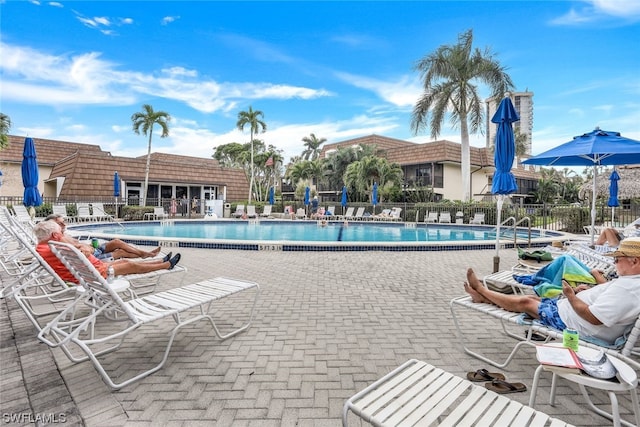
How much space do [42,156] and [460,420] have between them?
35.7 meters

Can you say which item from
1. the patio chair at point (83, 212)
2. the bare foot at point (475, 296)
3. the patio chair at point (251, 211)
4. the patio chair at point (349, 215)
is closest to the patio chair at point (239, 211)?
the patio chair at point (251, 211)

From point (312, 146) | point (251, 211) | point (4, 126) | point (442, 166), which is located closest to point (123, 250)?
point (251, 211)

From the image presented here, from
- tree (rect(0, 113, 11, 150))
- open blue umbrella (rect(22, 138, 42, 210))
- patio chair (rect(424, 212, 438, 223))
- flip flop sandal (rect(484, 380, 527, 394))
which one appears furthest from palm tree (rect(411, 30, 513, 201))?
tree (rect(0, 113, 11, 150))

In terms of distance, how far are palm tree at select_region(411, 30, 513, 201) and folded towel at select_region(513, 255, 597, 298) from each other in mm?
17538

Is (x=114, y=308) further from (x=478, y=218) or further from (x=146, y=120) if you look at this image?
(x=146, y=120)

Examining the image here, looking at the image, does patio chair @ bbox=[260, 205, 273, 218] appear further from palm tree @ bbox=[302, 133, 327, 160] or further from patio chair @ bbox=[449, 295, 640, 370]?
palm tree @ bbox=[302, 133, 327, 160]

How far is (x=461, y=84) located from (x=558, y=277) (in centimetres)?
1940

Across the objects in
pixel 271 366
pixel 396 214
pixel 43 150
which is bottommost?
pixel 271 366

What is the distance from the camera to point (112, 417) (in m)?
1.91

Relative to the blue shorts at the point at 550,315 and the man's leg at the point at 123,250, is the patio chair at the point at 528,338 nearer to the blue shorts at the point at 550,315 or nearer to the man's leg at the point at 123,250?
the blue shorts at the point at 550,315

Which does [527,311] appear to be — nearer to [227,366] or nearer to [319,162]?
[227,366]

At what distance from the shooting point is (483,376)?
2297 mm

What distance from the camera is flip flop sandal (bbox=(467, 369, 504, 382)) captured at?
7.47 ft

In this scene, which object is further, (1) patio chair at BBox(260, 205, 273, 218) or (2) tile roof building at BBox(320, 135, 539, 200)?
(2) tile roof building at BBox(320, 135, 539, 200)
